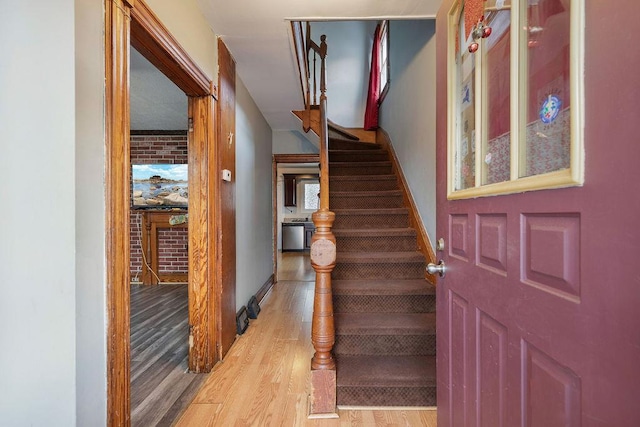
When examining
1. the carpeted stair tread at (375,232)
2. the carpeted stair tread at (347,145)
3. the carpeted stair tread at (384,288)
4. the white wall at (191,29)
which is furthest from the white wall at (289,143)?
the carpeted stair tread at (384,288)

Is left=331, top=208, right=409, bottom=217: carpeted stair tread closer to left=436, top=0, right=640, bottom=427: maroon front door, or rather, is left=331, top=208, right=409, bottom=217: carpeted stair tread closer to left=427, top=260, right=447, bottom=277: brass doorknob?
left=427, top=260, right=447, bottom=277: brass doorknob

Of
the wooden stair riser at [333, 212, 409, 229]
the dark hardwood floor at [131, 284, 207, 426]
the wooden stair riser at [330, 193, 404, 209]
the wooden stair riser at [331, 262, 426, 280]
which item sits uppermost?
the wooden stair riser at [330, 193, 404, 209]

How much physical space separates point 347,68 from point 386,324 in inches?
191

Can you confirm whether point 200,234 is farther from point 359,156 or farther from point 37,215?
point 359,156

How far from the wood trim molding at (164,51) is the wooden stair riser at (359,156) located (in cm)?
200

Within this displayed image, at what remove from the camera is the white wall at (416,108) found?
2373 millimetres

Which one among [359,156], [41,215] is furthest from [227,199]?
[359,156]

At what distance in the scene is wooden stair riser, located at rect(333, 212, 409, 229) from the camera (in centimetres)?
286

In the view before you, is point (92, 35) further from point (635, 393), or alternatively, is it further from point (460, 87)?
point (635, 393)

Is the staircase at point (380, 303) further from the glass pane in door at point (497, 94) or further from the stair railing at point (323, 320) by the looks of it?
the glass pane in door at point (497, 94)

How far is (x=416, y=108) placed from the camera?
8.92 ft

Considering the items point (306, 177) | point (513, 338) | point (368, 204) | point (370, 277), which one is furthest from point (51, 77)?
point (306, 177)

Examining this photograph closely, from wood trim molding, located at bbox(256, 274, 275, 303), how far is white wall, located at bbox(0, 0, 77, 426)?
2524 mm

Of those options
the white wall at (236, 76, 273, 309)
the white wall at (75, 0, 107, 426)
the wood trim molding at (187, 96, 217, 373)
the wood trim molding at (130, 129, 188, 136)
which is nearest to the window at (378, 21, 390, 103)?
the white wall at (236, 76, 273, 309)
